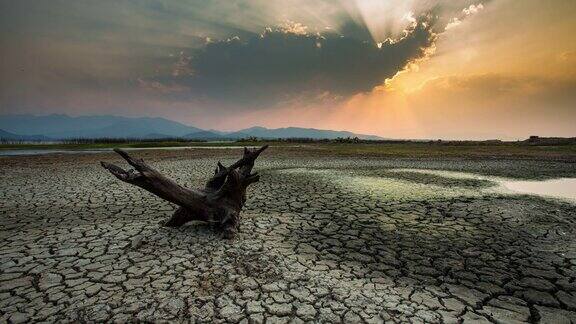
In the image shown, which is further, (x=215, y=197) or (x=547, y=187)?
(x=547, y=187)

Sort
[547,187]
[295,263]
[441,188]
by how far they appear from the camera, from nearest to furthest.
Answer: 1. [295,263]
2. [441,188]
3. [547,187]

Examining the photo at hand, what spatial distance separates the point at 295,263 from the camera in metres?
5.16

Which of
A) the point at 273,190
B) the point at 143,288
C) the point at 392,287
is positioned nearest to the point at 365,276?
the point at 392,287

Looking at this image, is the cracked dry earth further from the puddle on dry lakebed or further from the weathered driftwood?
the puddle on dry lakebed

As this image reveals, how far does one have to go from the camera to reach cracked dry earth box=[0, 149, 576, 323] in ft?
12.4

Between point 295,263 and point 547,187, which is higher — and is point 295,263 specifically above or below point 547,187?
below

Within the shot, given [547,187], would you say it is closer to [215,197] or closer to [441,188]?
[441,188]

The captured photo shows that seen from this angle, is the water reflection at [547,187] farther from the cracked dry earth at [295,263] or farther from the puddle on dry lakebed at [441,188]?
the cracked dry earth at [295,263]

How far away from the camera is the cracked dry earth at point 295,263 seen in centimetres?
379

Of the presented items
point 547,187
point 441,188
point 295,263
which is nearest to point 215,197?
point 295,263

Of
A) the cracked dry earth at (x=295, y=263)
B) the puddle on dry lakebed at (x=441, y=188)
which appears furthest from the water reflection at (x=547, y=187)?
the cracked dry earth at (x=295, y=263)

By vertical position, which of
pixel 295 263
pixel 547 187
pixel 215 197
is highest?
pixel 215 197

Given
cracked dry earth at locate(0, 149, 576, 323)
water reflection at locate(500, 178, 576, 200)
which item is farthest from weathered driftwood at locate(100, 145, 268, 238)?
water reflection at locate(500, 178, 576, 200)

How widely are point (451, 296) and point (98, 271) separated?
5.26 meters
